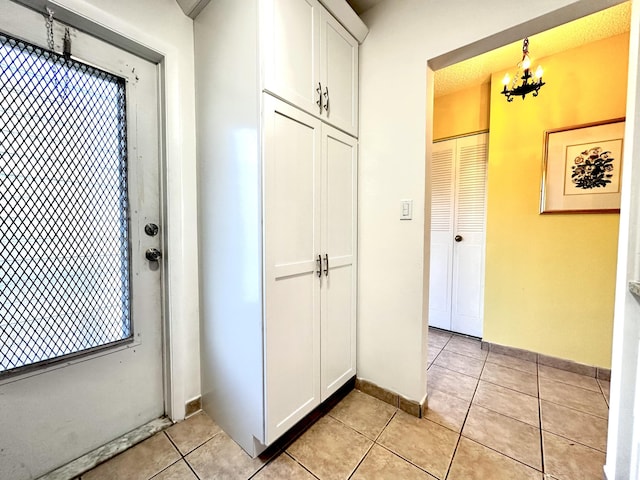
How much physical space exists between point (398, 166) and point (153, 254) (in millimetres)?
1466

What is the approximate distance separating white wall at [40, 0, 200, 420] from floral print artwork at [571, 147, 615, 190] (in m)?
2.77

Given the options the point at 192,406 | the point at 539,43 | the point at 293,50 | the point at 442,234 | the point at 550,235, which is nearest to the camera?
the point at 293,50

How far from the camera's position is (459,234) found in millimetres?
2674

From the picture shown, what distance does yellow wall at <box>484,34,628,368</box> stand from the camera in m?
1.88

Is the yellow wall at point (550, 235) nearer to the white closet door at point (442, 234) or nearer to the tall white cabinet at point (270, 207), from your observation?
the white closet door at point (442, 234)

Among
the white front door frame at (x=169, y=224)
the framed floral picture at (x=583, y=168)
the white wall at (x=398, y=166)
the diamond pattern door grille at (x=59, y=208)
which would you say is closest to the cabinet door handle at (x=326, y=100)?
the white wall at (x=398, y=166)

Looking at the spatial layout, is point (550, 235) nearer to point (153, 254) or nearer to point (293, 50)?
point (293, 50)

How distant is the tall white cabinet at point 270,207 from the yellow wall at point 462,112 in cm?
165

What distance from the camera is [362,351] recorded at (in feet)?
5.69

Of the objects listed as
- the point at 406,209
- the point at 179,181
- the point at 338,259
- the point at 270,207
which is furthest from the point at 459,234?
the point at 179,181

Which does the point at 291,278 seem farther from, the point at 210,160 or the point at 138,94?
the point at 138,94

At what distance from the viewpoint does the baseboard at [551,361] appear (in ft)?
6.26

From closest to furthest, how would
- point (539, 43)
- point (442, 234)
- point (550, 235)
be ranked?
point (539, 43)
point (550, 235)
point (442, 234)

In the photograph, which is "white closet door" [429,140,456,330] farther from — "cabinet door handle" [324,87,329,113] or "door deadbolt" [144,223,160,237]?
"door deadbolt" [144,223,160,237]
